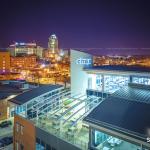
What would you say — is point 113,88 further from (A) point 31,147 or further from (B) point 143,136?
(B) point 143,136

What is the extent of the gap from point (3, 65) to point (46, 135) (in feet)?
381

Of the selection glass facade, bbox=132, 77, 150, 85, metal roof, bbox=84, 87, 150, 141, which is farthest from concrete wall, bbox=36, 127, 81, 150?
glass facade, bbox=132, 77, 150, 85

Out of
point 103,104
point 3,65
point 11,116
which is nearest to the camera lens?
point 103,104

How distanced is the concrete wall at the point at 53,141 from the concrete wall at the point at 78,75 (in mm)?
8304

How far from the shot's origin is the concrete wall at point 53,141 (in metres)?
19.9

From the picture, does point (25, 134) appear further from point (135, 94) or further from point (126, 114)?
point (126, 114)

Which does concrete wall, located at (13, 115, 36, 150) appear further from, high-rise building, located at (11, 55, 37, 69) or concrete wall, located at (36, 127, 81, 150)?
high-rise building, located at (11, 55, 37, 69)

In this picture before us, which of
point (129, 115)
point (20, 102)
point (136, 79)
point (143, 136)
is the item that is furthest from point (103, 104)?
point (20, 102)

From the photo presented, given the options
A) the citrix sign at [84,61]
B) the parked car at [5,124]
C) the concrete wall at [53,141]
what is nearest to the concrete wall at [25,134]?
the concrete wall at [53,141]

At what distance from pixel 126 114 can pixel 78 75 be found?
14.0m

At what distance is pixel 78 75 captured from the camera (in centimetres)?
3072

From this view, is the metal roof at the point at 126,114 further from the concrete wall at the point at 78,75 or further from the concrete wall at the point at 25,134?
the concrete wall at the point at 78,75

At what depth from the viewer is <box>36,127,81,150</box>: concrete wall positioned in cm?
1990

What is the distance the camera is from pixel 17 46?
655 feet
